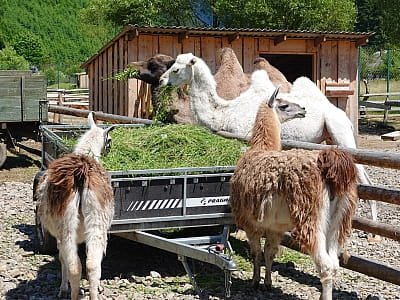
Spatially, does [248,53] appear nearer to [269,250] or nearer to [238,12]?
[269,250]

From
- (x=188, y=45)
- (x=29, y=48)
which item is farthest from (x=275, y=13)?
(x=29, y=48)

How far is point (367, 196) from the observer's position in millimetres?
6199

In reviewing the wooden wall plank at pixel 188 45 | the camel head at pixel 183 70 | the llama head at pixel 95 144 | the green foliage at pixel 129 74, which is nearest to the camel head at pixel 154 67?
the green foliage at pixel 129 74

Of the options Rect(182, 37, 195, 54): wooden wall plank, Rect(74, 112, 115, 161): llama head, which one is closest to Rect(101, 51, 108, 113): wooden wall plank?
Rect(182, 37, 195, 54): wooden wall plank

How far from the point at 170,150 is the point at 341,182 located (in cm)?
232

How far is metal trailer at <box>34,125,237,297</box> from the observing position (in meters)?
5.78

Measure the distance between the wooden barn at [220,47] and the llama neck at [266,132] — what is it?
313 inches

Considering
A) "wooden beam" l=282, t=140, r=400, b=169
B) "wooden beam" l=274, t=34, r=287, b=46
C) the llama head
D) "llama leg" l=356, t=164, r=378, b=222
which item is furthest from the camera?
"wooden beam" l=274, t=34, r=287, b=46

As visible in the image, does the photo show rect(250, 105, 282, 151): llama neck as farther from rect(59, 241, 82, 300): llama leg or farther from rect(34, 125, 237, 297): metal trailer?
rect(59, 241, 82, 300): llama leg

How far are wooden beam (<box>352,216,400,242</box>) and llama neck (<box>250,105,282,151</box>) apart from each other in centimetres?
116

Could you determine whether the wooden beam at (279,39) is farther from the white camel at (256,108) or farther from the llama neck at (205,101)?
the llama neck at (205,101)

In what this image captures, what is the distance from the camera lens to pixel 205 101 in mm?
9398

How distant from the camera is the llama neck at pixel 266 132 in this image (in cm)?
619

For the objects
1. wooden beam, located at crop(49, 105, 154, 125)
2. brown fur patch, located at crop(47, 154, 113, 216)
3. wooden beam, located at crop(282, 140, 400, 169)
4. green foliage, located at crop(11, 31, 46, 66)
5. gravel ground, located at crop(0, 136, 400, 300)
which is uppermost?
green foliage, located at crop(11, 31, 46, 66)
